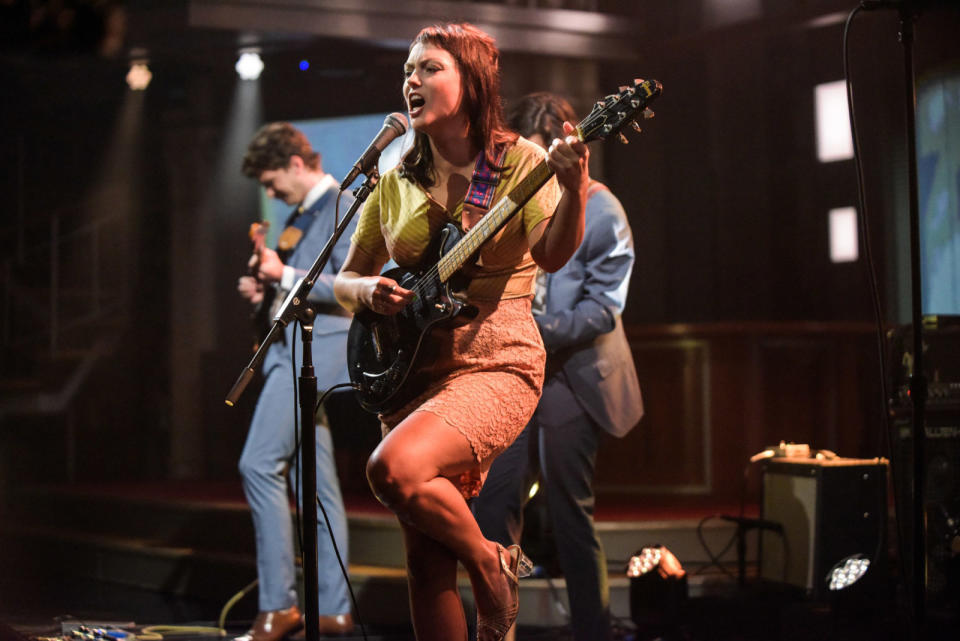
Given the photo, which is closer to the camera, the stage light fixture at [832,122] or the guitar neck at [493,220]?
the guitar neck at [493,220]

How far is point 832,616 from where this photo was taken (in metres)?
4.11

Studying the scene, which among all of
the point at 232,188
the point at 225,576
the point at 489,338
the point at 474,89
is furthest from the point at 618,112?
the point at 232,188

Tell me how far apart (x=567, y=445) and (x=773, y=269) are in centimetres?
503

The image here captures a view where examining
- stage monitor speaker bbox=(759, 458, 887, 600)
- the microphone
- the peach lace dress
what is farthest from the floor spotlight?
the microphone

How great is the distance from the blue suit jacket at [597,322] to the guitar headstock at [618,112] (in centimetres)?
130

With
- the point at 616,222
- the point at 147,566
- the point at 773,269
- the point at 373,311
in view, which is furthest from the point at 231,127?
the point at 373,311

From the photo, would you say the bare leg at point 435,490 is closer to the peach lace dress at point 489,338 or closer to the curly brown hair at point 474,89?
the peach lace dress at point 489,338

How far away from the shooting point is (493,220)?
2518mm

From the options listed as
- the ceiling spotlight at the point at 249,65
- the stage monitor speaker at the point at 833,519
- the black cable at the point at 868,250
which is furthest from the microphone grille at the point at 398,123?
the ceiling spotlight at the point at 249,65

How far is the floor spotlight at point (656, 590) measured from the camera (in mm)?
4141

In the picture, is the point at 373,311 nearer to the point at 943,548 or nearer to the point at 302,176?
the point at 302,176

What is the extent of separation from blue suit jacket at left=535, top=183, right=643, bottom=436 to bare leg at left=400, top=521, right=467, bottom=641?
1.10 metres

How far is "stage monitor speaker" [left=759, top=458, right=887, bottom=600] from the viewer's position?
423 centimetres

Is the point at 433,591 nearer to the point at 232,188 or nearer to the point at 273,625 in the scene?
the point at 273,625
